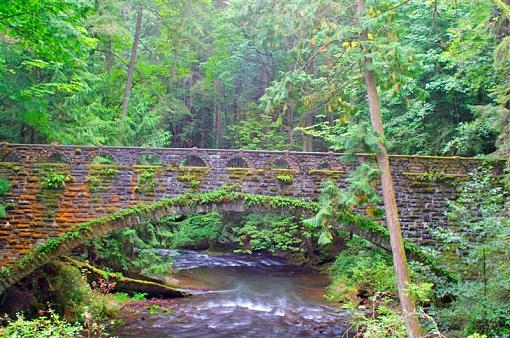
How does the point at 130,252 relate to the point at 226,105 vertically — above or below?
below

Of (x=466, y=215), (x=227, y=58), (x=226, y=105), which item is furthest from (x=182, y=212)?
(x=226, y=105)

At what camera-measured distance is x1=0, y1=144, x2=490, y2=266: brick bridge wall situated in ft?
36.6

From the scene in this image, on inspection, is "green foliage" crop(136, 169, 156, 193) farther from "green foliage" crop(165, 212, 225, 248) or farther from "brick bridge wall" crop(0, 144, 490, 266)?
"green foliage" crop(165, 212, 225, 248)

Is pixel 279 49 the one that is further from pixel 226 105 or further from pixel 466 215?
pixel 466 215

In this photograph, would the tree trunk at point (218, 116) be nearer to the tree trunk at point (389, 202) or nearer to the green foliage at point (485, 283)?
the tree trunk at point (389, 202)

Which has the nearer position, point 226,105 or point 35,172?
point 35,172

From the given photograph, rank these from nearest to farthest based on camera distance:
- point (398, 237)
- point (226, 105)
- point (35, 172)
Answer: point (398, 237)
point (35, 172)
point (226, 105)

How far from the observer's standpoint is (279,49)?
83.7 ft

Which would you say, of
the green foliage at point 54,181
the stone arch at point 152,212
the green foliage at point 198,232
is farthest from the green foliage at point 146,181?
the green foliage at point 198,232

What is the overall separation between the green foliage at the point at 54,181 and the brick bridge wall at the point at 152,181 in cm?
6

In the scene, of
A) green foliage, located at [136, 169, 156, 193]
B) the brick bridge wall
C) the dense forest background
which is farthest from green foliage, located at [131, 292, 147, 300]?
the dense forest background

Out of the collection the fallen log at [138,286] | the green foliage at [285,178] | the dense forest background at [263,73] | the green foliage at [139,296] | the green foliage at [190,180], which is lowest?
the green foliage at [139,296]

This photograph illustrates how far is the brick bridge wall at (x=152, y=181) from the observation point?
36.6 ft

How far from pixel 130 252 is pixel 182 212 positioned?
5.96 meters
